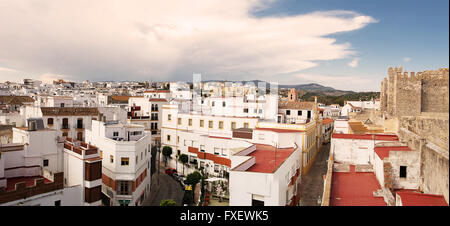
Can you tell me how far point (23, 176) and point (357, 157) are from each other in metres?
13.7

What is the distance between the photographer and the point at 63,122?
21094mm

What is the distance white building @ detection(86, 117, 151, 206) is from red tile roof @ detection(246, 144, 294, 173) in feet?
19.1

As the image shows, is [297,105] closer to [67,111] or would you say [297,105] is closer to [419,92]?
[419,92]

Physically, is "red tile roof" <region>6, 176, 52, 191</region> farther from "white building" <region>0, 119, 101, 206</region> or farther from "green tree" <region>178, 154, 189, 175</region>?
"green tree" <region>178, 154, 189, 175</region>

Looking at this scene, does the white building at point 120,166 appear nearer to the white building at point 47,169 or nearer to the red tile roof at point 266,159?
the white building at point 47,169

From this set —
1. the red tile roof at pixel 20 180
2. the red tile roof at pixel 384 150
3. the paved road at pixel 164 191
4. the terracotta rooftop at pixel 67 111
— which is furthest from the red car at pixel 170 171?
the red tile roof at pixel 384 150

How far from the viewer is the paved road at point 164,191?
1593 centimetres

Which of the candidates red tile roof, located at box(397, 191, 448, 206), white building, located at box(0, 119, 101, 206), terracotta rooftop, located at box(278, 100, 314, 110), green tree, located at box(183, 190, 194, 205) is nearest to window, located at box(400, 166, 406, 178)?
red tile roof, located at box(397, 191, 448, 206)

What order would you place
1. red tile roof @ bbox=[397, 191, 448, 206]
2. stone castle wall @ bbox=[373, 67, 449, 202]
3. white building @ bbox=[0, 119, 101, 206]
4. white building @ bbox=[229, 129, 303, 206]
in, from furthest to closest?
stone castle wall @ bbox=[373, 67, 449, 202] → white building @ bbox=[0, 119, 101, 206] → white building @ bbox=[229, 129, 303, 206] → red tile roof @ bbox=[397, 191, 448, 206]

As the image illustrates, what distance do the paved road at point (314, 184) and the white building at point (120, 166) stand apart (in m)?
8.02

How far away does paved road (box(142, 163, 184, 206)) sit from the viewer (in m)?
15.9

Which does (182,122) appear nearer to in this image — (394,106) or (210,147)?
(210,147)

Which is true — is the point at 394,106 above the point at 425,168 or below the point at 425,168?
above

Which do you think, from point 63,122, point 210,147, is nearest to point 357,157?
point 210,147
